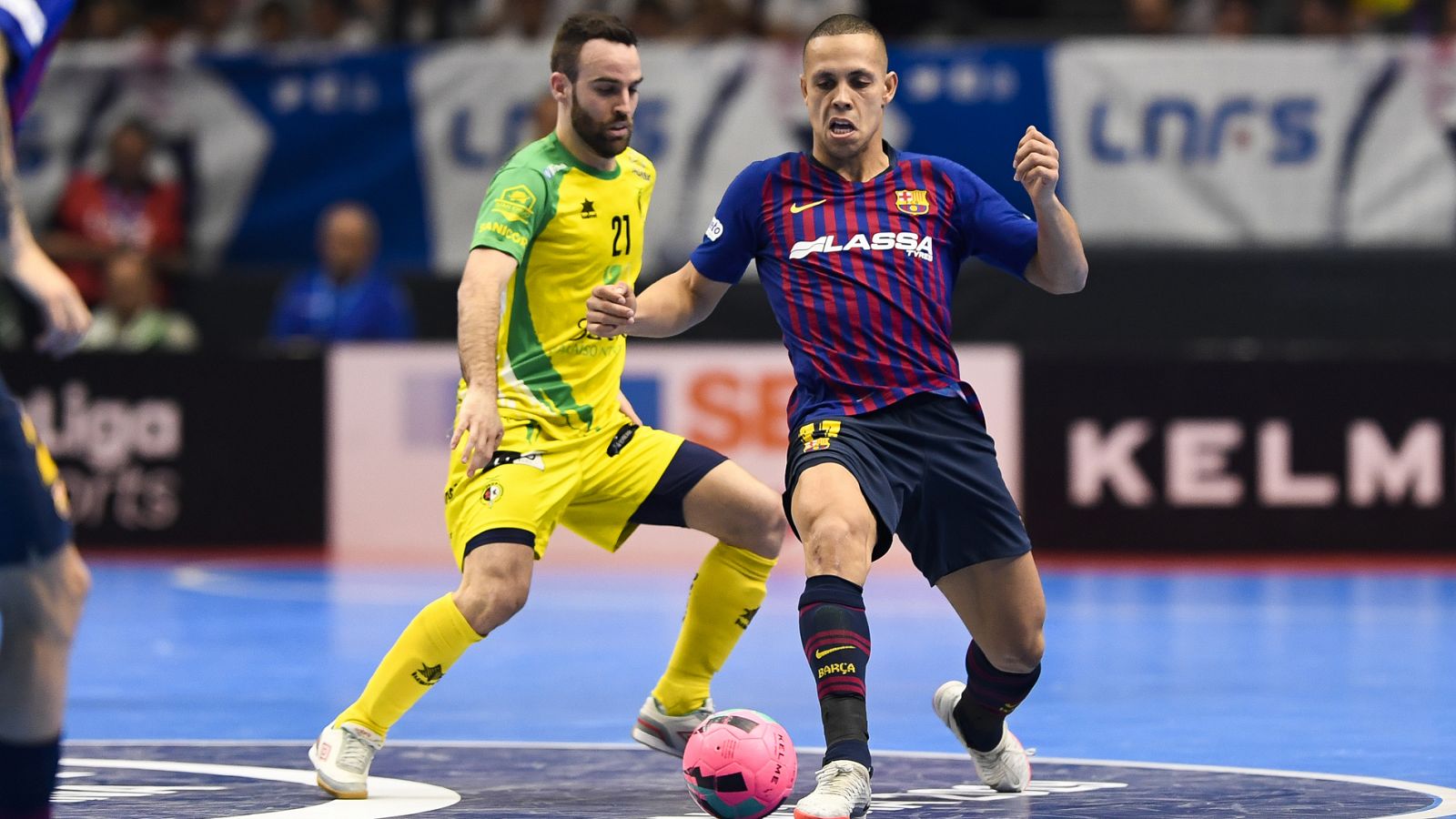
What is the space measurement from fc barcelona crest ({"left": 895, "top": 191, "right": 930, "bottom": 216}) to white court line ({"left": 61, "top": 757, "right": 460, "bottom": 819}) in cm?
204

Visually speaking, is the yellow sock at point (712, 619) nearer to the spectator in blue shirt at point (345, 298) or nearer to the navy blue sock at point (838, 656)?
the navy blue sock at point (838, 656)

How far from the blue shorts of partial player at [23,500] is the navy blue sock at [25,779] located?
0.39 meters

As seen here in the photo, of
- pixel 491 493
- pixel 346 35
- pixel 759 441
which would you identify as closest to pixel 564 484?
pixel 491 493

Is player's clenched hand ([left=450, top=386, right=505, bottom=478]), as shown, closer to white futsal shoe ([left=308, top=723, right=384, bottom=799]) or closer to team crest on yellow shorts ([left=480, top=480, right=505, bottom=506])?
team crest on yellow shorts ([left=480, top=480, right=505, bottom=506])

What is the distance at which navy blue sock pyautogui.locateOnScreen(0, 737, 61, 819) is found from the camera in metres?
4.57

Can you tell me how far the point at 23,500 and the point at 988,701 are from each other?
286cm

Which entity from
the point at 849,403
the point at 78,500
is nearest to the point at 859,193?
the point at 849,403

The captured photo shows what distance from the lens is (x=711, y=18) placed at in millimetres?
15625

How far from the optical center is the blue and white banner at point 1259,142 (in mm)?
14570

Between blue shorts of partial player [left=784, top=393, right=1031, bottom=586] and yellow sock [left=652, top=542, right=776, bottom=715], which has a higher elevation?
blue shorts of partial player [left=784, top=393, right=1031, bottom=586]

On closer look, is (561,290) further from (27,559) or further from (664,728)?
(27,559)

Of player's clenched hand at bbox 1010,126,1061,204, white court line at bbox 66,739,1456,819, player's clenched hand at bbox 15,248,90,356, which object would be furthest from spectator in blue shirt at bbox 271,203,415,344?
player's clenched hand at bbox 15,248,90,356

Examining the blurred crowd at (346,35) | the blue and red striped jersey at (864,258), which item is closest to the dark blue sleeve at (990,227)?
the blue and red striped jersey at (864,258)

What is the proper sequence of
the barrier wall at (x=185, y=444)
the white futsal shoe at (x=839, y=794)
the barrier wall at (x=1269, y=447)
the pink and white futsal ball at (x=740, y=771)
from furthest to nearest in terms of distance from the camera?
the barrier wall at (x=185, y=444) → the barrier wall at (x=1269, y=447) → the pink and white futsal ball at (x=740, y=771) → the white futsal shoe at (x=839, y=794)
